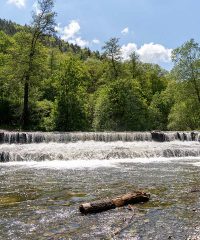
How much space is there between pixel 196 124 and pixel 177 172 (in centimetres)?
3220

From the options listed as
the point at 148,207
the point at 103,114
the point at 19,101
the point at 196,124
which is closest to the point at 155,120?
the point at 196,124

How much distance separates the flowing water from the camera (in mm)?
8750

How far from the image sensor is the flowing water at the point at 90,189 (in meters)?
8.75

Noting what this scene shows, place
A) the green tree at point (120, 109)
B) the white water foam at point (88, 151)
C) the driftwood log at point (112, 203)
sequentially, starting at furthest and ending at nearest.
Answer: the green tree at point (120, 109) < the white water foam at point (88, 151) < the driftwood log at point (112, 203)

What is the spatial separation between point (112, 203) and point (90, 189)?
8.98ft

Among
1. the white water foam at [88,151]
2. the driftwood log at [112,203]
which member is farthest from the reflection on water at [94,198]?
the white water foam at [88,151]

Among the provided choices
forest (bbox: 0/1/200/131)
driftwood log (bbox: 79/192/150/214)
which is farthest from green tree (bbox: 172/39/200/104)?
driftwood log (bbox: 79/192/150/214)

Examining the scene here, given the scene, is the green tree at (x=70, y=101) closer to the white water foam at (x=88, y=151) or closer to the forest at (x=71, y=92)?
the forest at (x=71, y=92)

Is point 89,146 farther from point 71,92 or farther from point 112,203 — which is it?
point 112,203

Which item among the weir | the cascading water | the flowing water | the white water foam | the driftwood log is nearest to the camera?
the flowing water

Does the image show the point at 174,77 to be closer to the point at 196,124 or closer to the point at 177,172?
the point at 196,124

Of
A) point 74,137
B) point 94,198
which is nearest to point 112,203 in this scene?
point 94,198

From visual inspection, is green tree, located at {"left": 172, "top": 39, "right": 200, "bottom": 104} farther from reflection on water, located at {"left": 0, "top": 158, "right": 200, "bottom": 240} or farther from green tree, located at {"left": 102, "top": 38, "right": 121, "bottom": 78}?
reflection on water, located at {"left": 0, "top": 158, "right": 200, "bottom": 240}

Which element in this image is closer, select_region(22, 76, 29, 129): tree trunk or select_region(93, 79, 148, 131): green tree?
select_region(22, 76, 29, 129): tree trunk
